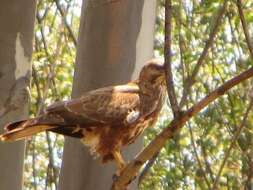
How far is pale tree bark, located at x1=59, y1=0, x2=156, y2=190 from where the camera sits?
353 cm

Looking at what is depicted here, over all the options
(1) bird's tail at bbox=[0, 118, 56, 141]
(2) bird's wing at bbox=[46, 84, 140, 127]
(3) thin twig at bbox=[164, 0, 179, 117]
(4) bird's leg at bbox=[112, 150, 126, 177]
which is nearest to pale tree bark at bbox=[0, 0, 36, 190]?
(2) bird's wing at bbox=[46, 84, 140, 127]

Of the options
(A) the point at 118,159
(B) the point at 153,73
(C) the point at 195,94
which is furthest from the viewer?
(C) the point at 195,94

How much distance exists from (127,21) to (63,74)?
3040mm

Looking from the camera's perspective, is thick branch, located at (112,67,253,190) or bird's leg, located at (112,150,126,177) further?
bird's leg, located at (112,150,126,177)

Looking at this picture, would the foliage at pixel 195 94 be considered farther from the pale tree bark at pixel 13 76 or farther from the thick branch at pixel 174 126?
the thick branch at pixel 174 126

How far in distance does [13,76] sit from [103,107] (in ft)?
1.30

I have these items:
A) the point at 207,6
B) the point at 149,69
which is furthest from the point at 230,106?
the point at 149,69

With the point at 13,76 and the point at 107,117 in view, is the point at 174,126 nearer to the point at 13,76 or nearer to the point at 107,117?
the point at 107,117

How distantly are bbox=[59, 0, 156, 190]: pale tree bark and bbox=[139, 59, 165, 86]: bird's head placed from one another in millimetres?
91

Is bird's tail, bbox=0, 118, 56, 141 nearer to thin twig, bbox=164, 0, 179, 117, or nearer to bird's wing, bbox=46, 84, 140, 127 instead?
bird's wing, bbox=46, 84, 140, 127

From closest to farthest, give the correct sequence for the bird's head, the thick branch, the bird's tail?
1. the thick branch
2. the bird's tail
3. the bird's head

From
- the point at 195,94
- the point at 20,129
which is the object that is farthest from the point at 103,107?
the point at 195,94

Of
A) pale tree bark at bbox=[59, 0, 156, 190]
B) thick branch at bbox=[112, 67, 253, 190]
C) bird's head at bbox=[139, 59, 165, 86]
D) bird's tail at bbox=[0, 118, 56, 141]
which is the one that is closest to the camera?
thick branch at bbox=[112, 67, 253, 190]

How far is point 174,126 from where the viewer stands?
276 centimetres
